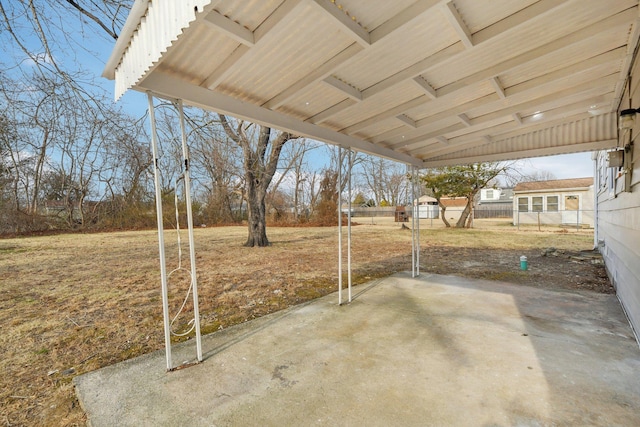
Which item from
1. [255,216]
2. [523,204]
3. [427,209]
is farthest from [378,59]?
[427,209]

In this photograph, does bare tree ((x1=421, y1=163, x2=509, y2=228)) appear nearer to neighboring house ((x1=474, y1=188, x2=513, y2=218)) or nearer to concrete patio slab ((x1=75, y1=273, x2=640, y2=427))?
neighboring house ((x1=474, y1=188, x2=513, y2=218))

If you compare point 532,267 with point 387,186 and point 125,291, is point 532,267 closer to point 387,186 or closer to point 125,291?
point 125,291

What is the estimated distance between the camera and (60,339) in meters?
2.77

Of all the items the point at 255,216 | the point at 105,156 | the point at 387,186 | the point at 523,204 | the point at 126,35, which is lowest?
the point at 255,216

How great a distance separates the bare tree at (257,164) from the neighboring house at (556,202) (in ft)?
48.7

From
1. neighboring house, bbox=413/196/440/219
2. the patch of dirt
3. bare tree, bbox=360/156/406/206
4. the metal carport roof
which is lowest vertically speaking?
the patch of dirt

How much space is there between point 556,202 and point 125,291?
70.7ft

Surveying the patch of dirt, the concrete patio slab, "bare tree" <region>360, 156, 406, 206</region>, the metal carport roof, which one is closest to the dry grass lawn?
the patch of dirt

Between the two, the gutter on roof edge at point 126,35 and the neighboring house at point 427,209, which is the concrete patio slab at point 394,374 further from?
the neighboring house at point 427,209

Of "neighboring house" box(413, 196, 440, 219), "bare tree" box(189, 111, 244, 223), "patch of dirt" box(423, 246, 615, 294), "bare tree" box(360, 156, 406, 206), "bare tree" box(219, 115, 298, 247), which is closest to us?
"patch of dirt" box(423, 246, 615, 294)

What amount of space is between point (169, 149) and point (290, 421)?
5.81 m

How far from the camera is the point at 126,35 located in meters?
1.67

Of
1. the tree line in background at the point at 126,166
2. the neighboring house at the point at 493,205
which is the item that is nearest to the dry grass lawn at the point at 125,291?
the tree line in background at the point at 126,166

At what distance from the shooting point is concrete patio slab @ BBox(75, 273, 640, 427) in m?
1.57
